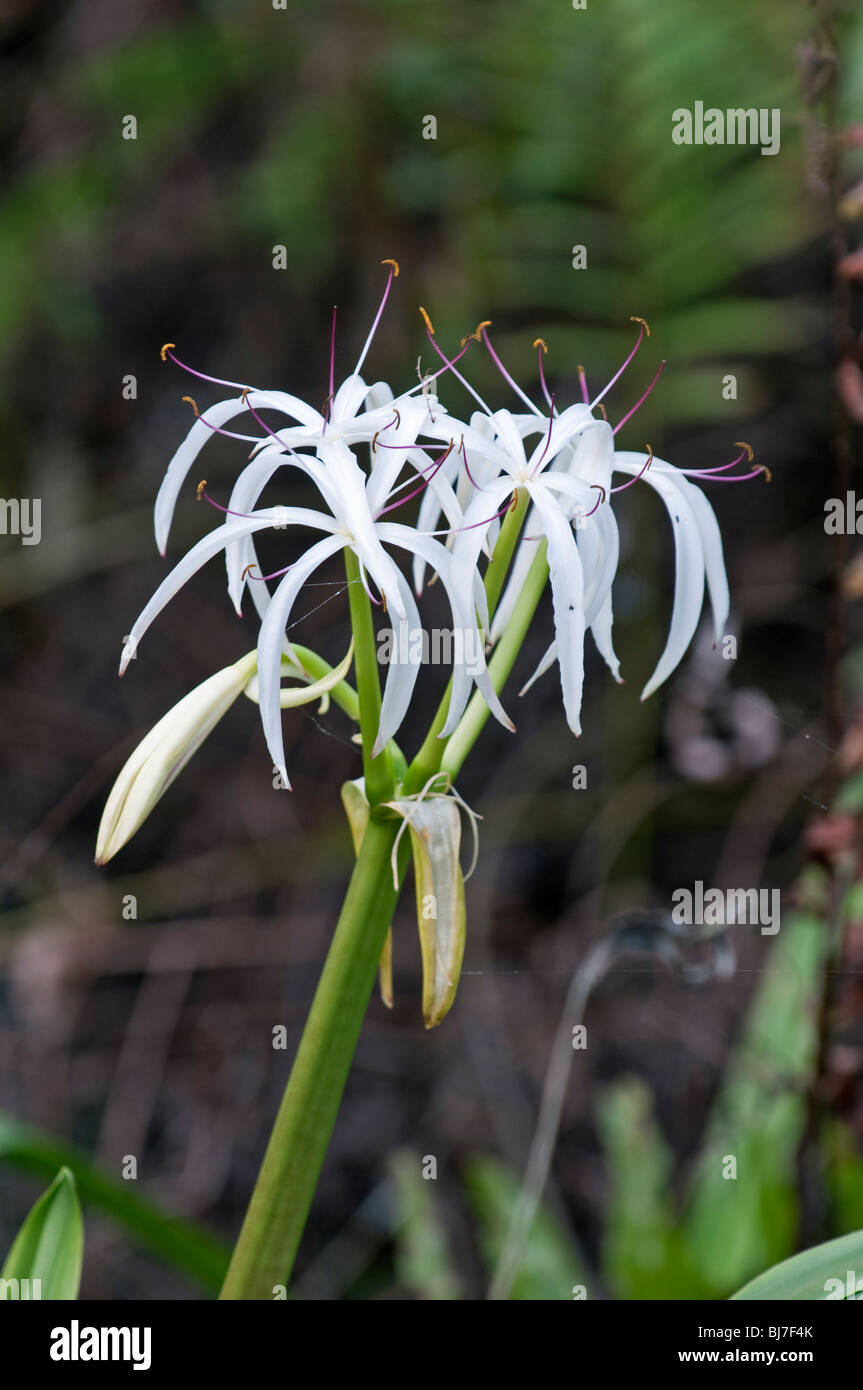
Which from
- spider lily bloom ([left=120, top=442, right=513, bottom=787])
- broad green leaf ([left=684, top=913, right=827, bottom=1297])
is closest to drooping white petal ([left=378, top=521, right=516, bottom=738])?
spider lily bloom ([left=120, top=442, right=513, bottom=787])

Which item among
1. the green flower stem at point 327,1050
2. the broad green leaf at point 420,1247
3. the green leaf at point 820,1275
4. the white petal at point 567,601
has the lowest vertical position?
the broad green leaf at point 420,1247

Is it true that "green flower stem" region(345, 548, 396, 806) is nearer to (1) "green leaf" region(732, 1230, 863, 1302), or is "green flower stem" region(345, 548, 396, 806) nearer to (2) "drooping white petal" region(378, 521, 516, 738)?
(2) "drooping white petal" region(378, 521, 516, 738)

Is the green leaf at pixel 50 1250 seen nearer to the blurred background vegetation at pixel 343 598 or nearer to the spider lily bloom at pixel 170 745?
the spider lily bloom at pixel 170 745

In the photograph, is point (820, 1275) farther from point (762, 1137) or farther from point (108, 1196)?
point (762, 1137)

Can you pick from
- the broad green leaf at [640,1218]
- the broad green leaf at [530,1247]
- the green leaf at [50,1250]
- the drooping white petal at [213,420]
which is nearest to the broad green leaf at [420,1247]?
the broad green leaf at [530,1247]

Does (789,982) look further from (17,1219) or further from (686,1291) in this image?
(17,1219)

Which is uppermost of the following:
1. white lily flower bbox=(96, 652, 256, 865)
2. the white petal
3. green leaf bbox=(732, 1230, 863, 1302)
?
the white petal
